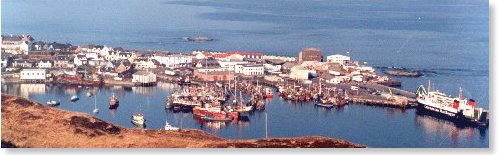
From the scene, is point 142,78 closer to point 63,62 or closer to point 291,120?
point 63,62

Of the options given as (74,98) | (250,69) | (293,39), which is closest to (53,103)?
(74,98)

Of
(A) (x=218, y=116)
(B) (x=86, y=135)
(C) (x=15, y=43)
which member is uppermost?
(C) (x=15, y=43)

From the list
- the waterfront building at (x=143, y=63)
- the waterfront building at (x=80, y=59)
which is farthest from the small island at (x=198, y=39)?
the waterfront building at (x=80, y=59)

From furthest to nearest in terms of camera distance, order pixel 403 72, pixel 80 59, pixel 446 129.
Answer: pixel 80 59, pixel 403 72, pixel 446 129

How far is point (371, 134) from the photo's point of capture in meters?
5.60

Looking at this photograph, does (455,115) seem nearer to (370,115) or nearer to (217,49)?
(370,115)

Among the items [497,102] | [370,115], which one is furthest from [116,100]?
[497,102]

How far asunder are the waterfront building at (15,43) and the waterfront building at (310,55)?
5.61 feet

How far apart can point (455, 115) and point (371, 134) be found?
0.53 metres

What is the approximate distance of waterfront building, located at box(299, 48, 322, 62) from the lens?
570 cm

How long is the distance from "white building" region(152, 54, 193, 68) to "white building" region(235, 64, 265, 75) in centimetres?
32

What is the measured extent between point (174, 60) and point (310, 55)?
87 centimetres

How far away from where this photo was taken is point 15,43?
5637 millimetres

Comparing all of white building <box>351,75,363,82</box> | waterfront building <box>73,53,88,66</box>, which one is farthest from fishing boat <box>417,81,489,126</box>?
waterfront building <box>73,53,88,66</box>
